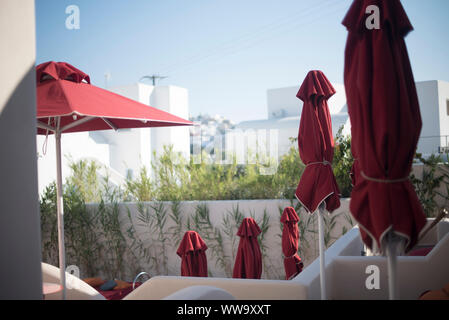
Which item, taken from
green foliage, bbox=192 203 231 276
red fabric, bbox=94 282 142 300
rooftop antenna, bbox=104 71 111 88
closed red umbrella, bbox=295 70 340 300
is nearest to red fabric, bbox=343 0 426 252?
closed red umbrella, bbox=295 70 340 300

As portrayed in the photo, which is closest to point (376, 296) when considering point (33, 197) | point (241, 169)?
point (33, 197)

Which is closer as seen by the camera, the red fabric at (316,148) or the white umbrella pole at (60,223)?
the red fabric at (316,148)

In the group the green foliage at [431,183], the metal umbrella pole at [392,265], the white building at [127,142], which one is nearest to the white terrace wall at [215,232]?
the green foliage at [431,183]

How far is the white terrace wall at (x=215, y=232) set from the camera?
6176mm

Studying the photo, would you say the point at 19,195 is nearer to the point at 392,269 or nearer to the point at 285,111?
the point at 392,269

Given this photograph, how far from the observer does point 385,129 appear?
1726mm

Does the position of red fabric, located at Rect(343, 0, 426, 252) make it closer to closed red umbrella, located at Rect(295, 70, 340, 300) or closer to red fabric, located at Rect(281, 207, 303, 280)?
closed red umbrella, located at Rect(295, 70, 340, 300)

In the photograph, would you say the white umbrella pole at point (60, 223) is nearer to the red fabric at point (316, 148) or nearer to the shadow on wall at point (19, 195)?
the shadow on wall at point (19, 195)

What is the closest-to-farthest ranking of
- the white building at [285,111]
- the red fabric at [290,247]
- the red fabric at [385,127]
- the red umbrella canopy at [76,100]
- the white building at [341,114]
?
the red fabric at [385,127]
the red umbrella canopy at [76,100]
the red fabric at [290,247]
the white building at [341,114]
the white building at [285,111]

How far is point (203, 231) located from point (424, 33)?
68.0ft

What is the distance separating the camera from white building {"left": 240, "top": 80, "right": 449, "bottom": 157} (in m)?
18.1

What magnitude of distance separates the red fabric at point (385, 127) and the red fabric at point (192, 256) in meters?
2.81

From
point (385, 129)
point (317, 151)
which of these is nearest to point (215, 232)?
point (317, 151)
